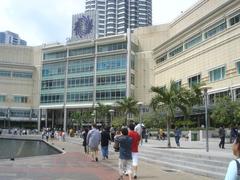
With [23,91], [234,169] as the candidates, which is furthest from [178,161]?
[23,91]

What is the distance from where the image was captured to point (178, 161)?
17.3 metres

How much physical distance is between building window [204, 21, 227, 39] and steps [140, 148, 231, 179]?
116 ft

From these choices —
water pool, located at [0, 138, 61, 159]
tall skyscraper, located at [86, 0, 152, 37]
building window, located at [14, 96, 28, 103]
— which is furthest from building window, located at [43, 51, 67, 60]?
water pool, located at [0, 138, 61, 159]

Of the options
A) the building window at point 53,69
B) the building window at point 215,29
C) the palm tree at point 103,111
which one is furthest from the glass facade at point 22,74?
the building window at point 215,29

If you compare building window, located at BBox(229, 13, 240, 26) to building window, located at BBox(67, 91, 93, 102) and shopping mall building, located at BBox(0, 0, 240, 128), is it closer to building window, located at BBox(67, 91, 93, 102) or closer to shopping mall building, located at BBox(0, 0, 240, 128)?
shopping mall building, located at BBox(0, 0, 240, 128)

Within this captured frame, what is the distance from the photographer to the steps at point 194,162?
46.0ft

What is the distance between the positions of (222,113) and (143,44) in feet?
179

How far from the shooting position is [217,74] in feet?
177

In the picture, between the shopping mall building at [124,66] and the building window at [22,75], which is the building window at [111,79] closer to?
the shopping mall building at [124,66]

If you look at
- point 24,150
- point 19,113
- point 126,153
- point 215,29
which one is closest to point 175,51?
point 215,29

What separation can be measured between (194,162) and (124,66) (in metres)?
68.9

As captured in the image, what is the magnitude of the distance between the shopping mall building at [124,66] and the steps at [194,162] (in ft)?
102

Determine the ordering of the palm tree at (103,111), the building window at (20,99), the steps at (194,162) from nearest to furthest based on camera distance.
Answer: the steps at (194,162) → the palm tree at (103,111) → the building window at (20,99)

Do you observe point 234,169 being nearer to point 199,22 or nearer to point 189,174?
point 189,174
